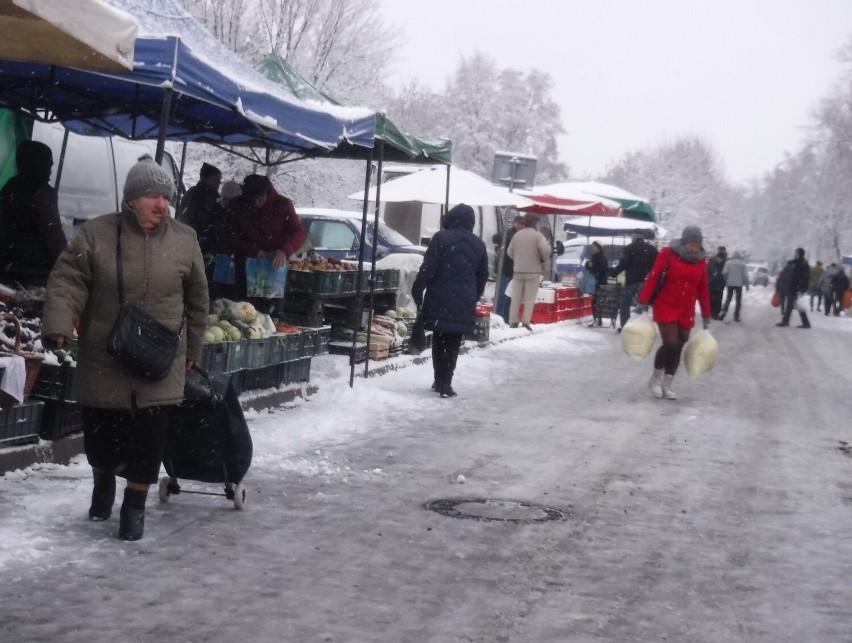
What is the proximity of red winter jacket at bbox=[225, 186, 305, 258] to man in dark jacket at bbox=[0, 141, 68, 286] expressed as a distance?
2.73m

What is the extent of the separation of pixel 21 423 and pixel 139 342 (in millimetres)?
2082

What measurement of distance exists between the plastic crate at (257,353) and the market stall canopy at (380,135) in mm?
2206

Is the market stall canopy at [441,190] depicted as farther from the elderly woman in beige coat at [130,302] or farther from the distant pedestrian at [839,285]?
the distant pedestrian at [839,285]

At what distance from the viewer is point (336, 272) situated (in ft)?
42.0

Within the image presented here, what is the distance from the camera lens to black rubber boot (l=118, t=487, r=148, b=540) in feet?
19.4

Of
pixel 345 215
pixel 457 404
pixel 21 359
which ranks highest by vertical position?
pixel 345 215

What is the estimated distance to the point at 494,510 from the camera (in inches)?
284

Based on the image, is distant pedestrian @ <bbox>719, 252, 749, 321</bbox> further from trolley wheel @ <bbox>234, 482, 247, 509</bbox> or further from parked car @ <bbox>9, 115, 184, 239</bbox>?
trolley wheel @ <bbox>234, 482, 247, 509</bbox>

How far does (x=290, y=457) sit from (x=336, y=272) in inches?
176

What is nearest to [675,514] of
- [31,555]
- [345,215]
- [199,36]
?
[31,555]

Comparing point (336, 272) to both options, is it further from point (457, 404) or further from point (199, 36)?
point (199, 36)

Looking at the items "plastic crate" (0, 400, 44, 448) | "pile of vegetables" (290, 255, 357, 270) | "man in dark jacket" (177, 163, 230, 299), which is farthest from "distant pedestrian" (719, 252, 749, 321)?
"plastic crate" (0, 400, 44, 448)

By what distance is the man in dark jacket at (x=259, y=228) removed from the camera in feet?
38.4

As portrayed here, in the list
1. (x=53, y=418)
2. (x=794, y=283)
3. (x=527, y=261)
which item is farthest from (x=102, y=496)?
(x=794, y=283)
